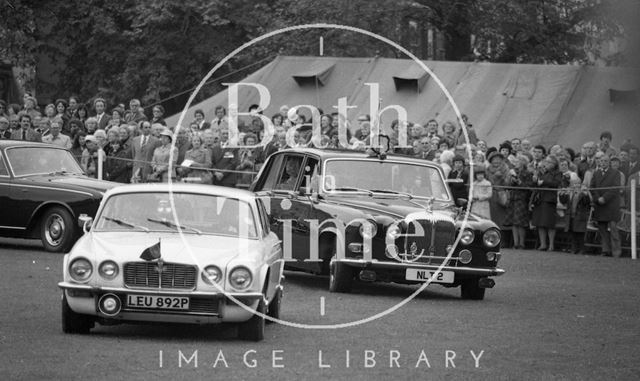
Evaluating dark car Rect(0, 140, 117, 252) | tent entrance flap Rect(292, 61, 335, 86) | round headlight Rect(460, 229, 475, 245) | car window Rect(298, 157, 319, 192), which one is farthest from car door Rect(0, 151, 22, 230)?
tent entrance flap Rect(292, 61, 335, 86)

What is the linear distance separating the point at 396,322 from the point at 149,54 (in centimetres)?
3326

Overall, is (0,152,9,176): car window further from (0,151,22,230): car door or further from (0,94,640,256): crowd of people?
(0,94,640,256): crowd of people

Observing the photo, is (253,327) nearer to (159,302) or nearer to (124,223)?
(159,302)

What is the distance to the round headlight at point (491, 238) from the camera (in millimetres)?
17703

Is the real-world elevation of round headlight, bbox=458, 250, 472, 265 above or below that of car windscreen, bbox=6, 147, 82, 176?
below

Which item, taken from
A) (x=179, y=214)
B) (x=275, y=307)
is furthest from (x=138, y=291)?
(x=275, y=307)

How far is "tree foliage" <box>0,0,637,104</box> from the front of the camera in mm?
43094

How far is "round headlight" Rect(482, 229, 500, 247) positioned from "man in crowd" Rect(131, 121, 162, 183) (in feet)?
36.1

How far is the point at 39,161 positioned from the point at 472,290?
26.2 ft

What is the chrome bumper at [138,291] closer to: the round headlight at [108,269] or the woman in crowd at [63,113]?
the round headlight at [108,269]

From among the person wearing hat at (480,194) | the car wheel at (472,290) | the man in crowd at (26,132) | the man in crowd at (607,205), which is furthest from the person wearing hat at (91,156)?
the car wheel at (472,290)

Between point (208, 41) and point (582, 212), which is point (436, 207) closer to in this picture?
point (582, 212)

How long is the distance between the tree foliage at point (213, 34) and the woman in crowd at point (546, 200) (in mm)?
14899

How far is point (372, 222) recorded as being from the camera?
1723 cm
